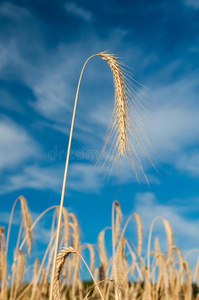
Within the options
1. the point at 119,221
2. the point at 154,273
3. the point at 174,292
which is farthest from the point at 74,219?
the point at 174,292

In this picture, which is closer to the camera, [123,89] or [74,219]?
[123,89]

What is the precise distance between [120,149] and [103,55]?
2.78ft

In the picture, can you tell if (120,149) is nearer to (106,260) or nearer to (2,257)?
(2,257)

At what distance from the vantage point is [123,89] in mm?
2652

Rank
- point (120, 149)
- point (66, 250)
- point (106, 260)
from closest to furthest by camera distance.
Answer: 1. point (66, 250)
2. point (120, 149)
3. point (106, 260)

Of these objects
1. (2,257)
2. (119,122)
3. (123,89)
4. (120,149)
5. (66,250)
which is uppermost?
(123,89)

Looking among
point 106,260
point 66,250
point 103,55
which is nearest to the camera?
point 66,250

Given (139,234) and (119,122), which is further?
(139,234)

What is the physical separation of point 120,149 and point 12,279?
294 cm

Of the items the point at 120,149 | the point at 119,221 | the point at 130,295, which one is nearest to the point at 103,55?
the point at 120,149

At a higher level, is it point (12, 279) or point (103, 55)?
point (103, 55)

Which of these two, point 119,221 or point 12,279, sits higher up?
point 119,221

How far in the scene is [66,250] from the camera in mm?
2260

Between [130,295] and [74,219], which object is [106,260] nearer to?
[130,295]
